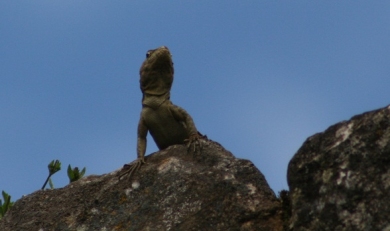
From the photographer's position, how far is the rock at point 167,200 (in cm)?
731

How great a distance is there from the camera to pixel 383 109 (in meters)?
6.21

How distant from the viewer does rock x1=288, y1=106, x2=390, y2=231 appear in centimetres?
588

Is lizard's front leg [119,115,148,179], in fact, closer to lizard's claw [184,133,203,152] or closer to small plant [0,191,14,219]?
lizard's claw [184,133,203,152]

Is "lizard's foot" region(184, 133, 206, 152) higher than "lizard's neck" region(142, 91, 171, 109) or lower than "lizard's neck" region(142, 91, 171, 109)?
lower

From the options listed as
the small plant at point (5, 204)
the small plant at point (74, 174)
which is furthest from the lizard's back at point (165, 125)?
the small plant at point (5, 204)

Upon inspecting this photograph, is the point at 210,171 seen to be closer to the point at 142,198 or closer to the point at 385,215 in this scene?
the point at 142,198

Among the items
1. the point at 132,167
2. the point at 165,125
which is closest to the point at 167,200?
the point at 132,167

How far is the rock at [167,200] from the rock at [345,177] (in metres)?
0.77

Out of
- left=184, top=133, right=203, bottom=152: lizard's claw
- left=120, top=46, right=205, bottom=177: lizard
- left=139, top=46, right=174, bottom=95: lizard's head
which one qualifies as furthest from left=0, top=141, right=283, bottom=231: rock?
left=139, top=46, right=174, bottom=95: lizard's head

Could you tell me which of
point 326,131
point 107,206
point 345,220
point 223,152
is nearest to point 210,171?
point 223,152

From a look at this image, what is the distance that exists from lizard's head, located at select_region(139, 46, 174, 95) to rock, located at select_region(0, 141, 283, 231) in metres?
1.69

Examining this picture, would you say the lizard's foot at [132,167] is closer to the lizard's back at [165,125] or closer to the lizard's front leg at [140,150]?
the lizard's front leg at [140,150]

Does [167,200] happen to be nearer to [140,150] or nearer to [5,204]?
[140,150]

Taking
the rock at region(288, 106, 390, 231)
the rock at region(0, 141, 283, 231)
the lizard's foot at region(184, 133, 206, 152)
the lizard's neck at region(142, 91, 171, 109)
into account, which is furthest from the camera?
the lizard's neck at region(142, 91, 171, 109)
